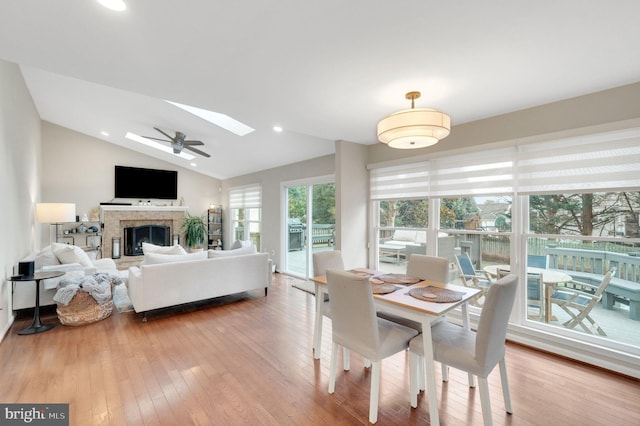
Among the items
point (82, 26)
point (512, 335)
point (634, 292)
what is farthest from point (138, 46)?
point (634, 292)

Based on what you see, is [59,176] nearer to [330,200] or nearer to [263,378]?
[330,200]

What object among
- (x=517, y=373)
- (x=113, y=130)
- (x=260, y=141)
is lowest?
(x=517, y=373)

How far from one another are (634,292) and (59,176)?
9.96 meters

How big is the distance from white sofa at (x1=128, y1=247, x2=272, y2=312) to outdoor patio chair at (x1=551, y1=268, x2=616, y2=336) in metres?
3.82

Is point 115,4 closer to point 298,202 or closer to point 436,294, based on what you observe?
point 436,294

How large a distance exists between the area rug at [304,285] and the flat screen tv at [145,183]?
4820 mm

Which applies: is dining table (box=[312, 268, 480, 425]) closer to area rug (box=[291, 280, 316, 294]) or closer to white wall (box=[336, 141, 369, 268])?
white wall (box=[336, 141, 369, 268])

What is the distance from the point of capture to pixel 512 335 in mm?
3164

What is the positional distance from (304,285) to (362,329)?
11.3 ft

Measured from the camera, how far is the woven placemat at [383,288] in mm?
2355

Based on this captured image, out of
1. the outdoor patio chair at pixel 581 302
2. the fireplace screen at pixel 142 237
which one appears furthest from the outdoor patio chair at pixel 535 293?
the fireplace screen at pixel 142 237

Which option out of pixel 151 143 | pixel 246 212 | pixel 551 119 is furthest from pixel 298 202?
pixel 551 119

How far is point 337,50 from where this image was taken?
210 cm

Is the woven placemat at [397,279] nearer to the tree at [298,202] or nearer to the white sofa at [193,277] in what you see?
the white sofa at [193,277]
